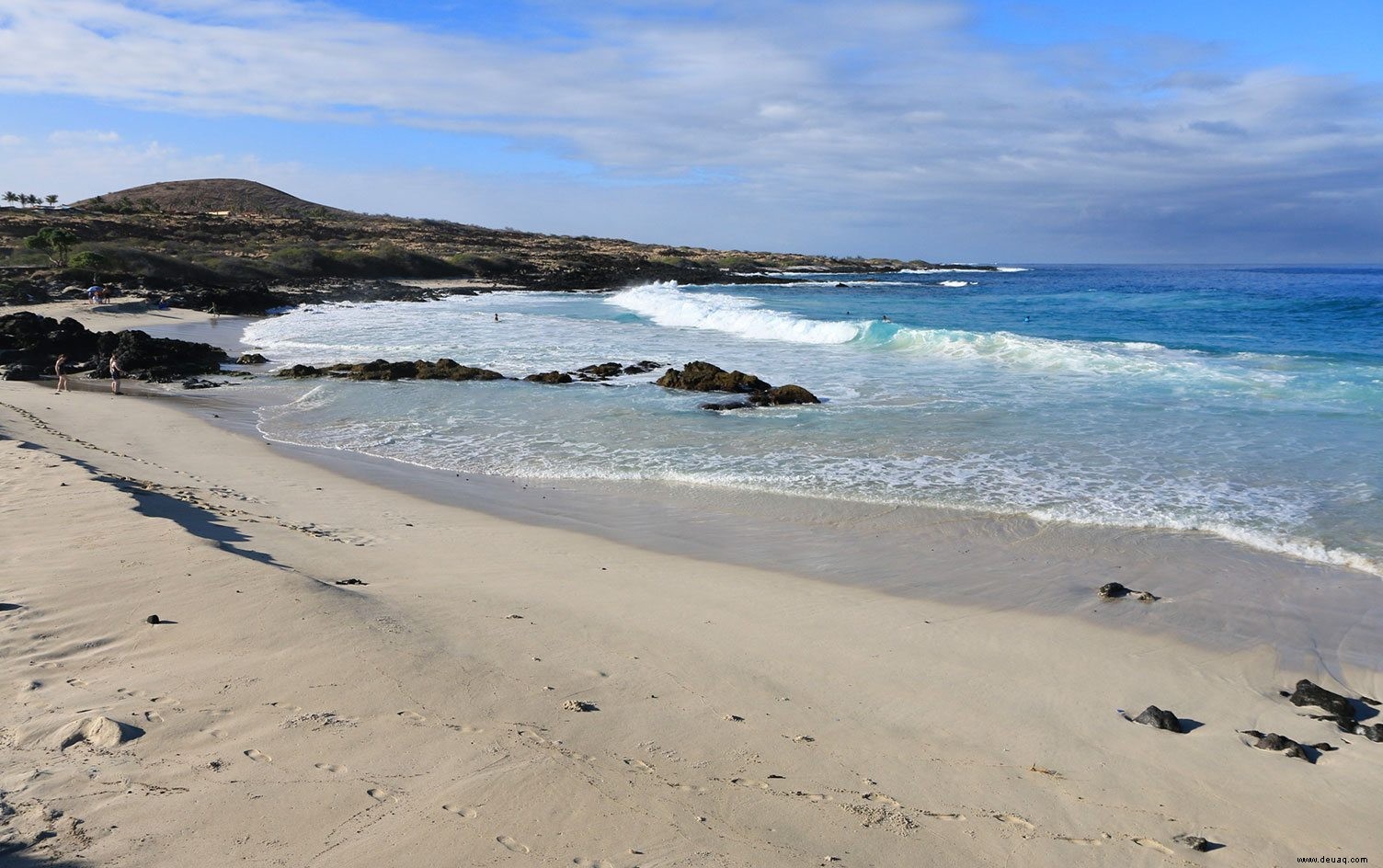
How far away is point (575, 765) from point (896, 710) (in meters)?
1.88

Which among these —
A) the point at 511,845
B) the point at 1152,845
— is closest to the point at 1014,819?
the point at 1152,845

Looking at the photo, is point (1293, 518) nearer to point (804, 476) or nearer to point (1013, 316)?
point (804, 476)

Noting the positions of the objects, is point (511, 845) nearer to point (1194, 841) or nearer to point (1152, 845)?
point (1152, 845)

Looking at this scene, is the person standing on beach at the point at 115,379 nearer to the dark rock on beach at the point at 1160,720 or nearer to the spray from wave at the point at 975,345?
the dark rock on beach at the point at 1160,720

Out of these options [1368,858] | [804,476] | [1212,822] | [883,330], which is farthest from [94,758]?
[883,330]

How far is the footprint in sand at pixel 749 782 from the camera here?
3.70 meters

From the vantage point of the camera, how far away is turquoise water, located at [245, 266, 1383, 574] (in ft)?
30.7

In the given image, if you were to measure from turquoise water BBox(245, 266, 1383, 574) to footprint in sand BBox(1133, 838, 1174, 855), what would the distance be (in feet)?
17.8

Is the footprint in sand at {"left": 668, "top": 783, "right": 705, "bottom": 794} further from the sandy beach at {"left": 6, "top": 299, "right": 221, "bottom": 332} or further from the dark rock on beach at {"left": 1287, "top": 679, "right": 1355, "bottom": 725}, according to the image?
the sandy beach at {"left": 6, "top": 299, "right": 221, "bottom": 332}

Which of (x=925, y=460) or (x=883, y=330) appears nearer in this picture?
(x=925, y=460)

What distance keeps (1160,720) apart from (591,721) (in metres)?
3.16

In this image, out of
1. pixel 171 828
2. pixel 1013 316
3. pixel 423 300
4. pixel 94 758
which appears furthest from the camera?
pixel 423 300

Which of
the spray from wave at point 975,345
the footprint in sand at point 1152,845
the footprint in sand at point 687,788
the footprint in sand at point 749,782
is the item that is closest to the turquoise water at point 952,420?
the spray from wave at point 975,345

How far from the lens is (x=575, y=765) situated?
12.2 feet
